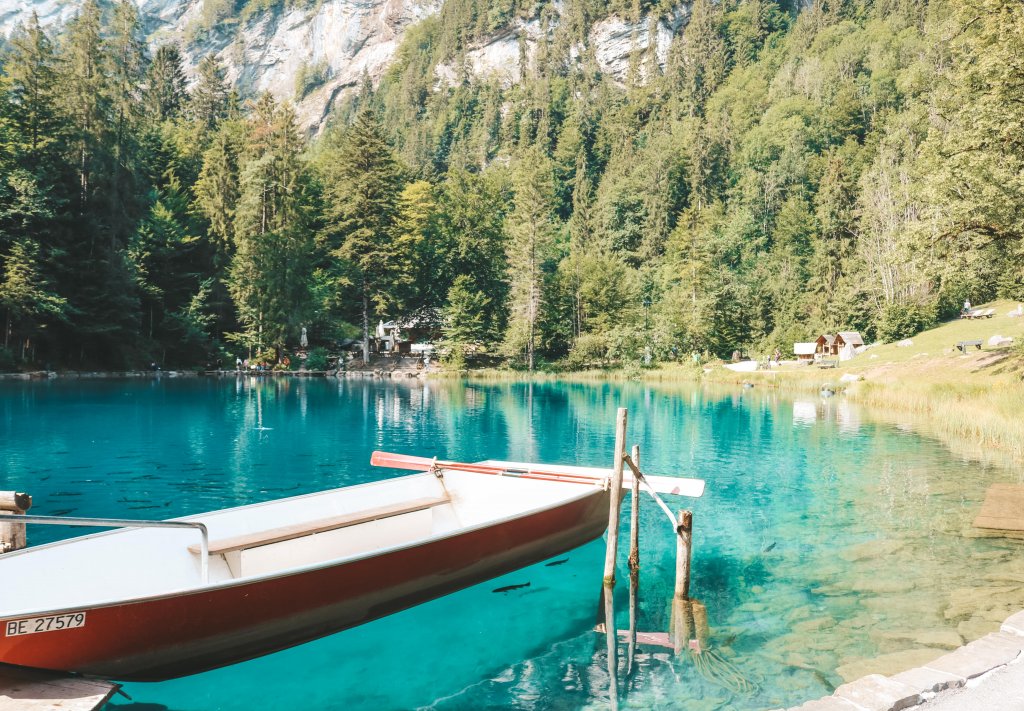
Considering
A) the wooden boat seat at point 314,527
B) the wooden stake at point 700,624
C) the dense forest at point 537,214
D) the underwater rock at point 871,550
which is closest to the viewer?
the wooden boat seat at point 314,527

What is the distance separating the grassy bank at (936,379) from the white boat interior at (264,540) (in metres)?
16.0

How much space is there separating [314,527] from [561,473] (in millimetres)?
4219

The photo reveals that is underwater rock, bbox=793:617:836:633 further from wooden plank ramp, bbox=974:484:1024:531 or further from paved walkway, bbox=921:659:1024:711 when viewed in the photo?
wooden plank ramp, bbox=974:484:1024:531

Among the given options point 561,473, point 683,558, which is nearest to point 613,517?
point 683,558

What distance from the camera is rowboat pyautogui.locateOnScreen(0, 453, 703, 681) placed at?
20.5 ft

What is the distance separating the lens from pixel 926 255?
2641 cm

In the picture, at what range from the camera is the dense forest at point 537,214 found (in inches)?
1315

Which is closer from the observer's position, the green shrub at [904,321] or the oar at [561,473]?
the oar at [561,473]

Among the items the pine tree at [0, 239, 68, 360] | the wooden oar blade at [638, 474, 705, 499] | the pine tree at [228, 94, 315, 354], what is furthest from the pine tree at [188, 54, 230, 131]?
the wooden oar blade at [638, 474, 705, 499]

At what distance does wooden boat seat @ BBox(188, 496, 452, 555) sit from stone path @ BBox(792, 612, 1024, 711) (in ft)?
19.8

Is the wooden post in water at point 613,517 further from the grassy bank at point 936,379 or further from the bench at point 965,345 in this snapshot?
the bench at point 965,345

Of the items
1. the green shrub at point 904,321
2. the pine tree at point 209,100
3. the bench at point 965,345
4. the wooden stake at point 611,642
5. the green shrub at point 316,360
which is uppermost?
the pine tree at point 209,100

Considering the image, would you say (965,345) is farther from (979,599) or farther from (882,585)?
(979,599)

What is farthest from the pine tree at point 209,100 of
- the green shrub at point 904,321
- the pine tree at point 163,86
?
the green shrub at point 904,321
